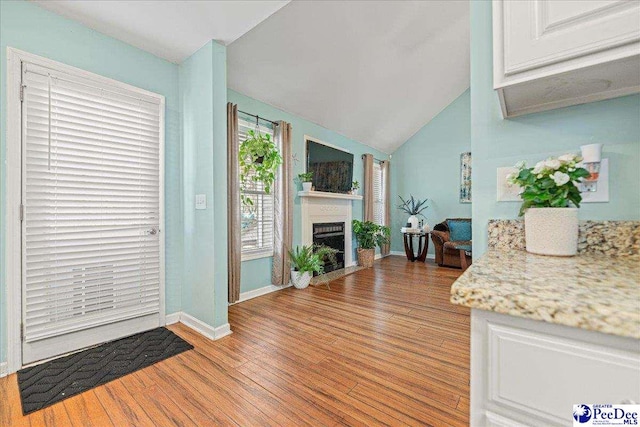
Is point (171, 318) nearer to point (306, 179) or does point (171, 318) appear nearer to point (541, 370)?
point (306, 179)

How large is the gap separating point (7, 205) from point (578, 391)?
111 inches

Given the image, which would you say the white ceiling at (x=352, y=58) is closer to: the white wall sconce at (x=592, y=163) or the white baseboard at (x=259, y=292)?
the white baseboard at (x=259, y=292)

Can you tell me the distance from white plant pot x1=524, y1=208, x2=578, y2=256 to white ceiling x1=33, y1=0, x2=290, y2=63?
2.14m

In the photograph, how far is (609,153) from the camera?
928mm

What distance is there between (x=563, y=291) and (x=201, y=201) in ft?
7.82

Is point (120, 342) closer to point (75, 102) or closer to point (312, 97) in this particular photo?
point (75, 102)

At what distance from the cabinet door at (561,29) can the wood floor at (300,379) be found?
61.9 inches

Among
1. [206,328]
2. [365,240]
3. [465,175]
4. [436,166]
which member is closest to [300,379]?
[206,328]

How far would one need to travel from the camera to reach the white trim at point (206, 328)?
2225 millimetres

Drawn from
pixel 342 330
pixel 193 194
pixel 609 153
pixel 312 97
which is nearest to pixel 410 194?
pixel 312 97

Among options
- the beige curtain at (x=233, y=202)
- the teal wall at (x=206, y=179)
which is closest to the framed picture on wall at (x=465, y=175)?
the beige curtain at (x=233, y=202)

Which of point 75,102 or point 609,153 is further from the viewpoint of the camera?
point 75,102

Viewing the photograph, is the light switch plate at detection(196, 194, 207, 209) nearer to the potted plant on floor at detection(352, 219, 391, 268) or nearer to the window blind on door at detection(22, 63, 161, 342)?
the window blind on door at detection(22, 63, 161, 342)

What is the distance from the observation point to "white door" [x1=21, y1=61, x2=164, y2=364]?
6.01ft
